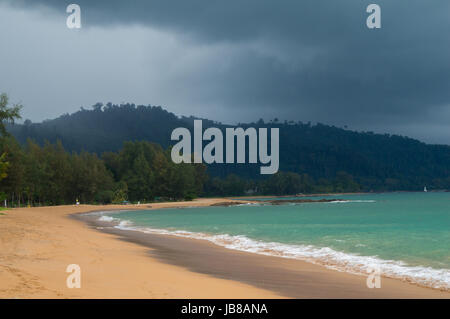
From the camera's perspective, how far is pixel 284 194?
589 ft

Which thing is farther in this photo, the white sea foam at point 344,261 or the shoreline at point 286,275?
the white sea foam at point 344,261

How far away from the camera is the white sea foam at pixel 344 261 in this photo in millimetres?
11422

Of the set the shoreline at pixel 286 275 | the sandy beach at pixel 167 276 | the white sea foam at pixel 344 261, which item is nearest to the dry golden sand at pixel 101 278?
the sandy beach at pixel 167 276

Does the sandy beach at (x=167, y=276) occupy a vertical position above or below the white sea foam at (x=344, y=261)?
above

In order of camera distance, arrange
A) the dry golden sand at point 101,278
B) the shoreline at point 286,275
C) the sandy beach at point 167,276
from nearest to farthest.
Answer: the dry golden sand at point 101,278, the sandy beach at point 167,276, the shoreline at point 286,275

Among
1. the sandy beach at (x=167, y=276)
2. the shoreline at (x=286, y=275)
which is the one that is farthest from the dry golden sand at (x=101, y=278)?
the shoreline at (x=286, y=275)

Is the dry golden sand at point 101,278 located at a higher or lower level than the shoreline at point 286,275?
higher

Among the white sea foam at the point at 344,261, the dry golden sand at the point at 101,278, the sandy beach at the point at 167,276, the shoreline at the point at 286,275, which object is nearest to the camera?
the dry golden sand at the point at 101,278

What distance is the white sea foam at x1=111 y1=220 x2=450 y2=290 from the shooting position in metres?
11.4

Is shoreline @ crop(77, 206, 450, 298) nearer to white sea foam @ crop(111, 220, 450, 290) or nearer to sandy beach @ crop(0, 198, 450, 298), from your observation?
sandy beach @ crop(0, 198, 450, 298)

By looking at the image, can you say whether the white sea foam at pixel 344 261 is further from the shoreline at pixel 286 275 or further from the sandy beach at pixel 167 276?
the sandy beach at pixel 167 276

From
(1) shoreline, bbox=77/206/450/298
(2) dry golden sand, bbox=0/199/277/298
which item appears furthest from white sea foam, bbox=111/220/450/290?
(2) dry golden sand, bbox=0/199/277/298
